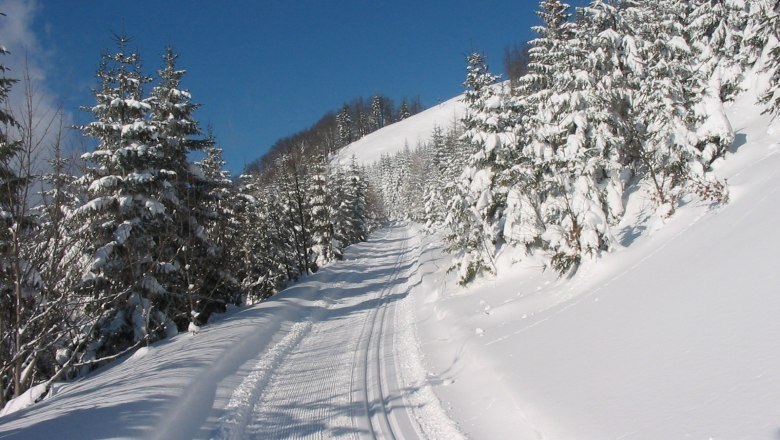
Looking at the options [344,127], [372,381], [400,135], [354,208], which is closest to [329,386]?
[372,381]

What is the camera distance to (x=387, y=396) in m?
7.79

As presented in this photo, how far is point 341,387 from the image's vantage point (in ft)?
28.0

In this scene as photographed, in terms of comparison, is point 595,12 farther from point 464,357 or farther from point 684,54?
point 464,357

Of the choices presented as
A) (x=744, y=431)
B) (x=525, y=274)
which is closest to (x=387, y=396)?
(x=744, y=431)

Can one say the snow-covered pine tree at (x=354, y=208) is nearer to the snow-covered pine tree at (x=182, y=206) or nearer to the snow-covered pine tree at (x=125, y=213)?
the snow-covered pine tree at (x=182, y=206)

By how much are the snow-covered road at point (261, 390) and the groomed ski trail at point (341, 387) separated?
0.07 feet

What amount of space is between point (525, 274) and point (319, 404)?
9.33 metres

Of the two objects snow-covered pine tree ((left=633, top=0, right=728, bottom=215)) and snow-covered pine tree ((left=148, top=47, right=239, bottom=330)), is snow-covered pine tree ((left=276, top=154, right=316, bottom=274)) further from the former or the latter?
snow-covered pine tree ((left=633, top=0, right=728, bottom=215))

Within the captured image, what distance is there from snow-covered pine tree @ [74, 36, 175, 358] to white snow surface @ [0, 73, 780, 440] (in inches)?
69.3

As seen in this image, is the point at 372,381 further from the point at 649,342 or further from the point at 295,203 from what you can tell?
the point at 295,203

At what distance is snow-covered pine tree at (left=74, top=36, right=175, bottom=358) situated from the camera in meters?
12.9

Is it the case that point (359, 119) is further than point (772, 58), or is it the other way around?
point (359, 119)

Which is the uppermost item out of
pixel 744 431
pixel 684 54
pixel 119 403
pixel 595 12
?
pixel 595 12

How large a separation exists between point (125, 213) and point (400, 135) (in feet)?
486
